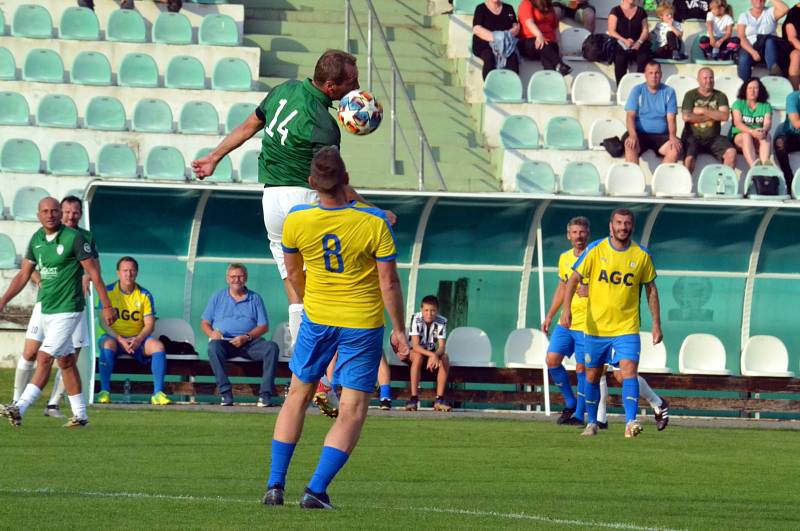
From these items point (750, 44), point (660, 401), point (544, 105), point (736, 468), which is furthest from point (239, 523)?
point (750, 44)

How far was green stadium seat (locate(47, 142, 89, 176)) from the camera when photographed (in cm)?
1988

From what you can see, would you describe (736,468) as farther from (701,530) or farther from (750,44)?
(750,44)

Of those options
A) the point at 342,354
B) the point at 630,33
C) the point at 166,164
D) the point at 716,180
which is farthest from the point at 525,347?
the point at 342,354

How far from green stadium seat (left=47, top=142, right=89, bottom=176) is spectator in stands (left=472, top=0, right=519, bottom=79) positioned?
604 cm

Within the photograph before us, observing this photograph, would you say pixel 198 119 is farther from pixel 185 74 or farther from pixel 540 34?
pixel 540 34

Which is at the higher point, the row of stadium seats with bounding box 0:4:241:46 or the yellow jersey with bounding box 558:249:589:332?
the row of stadium seats with bounding box 0:4:241:46

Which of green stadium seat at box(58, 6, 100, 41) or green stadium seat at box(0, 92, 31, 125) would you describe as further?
green stadium seat at box(58, 6, 100, 41)

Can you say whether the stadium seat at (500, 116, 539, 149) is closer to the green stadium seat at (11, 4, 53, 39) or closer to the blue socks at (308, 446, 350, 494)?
the green stadium seat at (11, 4, 53, 39)

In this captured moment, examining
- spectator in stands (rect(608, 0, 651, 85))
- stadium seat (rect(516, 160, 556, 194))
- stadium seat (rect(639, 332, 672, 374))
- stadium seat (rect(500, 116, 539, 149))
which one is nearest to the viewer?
stadium seat (rect(639, 332, 672, 374))

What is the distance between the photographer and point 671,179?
2020 cm

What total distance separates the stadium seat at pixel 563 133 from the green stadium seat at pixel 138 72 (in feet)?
18.2

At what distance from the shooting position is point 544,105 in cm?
2197

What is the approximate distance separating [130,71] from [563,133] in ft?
20.1

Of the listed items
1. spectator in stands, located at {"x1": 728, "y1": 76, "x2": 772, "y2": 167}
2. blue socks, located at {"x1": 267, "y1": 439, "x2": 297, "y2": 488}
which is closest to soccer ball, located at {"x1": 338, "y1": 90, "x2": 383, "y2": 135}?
blue socks, located at {"x1": 267, "y1": 439, "x2": 297, "y2": 488}
